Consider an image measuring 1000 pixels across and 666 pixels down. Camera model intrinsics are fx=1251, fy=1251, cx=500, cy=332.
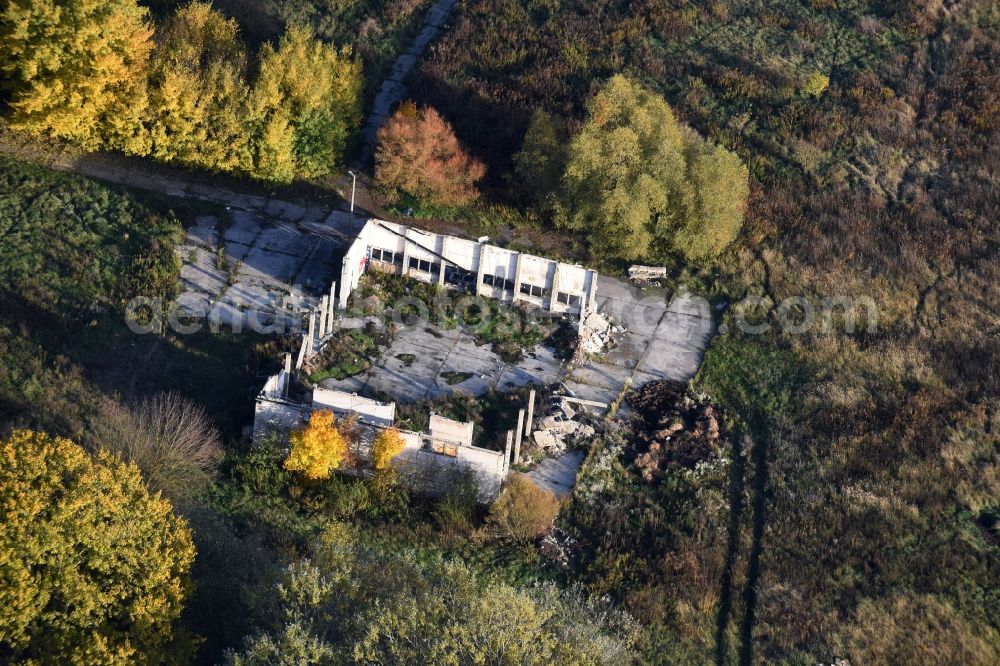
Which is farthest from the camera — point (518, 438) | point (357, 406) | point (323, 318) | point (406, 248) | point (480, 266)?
point (406, 248)

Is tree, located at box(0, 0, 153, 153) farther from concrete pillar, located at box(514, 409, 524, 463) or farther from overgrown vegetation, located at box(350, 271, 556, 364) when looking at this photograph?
concrete pillar, located at box(514, 409, 524, 463)

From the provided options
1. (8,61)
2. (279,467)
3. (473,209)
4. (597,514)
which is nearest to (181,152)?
(8,61)

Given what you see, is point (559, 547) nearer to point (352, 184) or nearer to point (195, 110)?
point (352, 184)

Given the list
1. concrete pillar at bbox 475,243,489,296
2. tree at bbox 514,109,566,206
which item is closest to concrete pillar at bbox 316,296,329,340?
concrete pillar at bbox 475,243,489,296

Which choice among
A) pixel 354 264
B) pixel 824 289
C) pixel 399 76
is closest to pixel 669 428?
pixel 824 289

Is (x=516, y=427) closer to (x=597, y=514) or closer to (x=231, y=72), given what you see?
(x=597, y=514)

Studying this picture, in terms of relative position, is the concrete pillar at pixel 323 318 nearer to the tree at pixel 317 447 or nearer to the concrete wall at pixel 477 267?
the concrete wall at pixel 477 267

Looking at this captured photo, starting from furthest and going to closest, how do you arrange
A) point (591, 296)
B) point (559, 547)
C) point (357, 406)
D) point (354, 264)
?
point (354, 264), point (591, 296), point (357, 406), point (559, 547)
